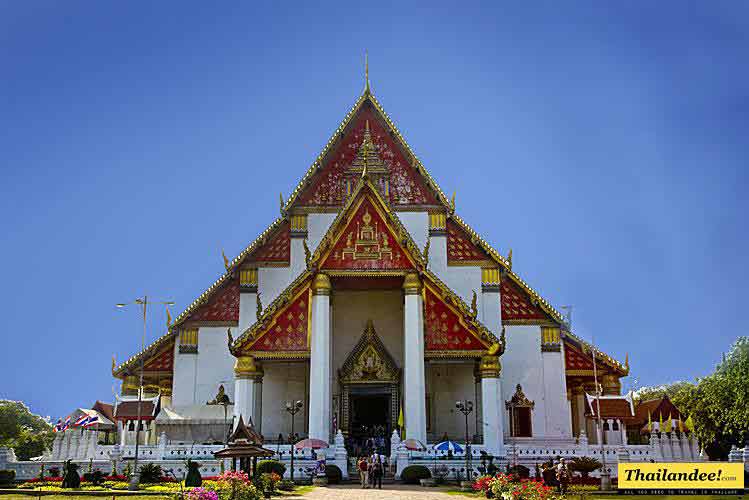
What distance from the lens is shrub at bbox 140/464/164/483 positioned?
19328 millimetres

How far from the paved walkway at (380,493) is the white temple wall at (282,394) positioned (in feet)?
20.6

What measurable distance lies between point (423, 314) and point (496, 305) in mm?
4217

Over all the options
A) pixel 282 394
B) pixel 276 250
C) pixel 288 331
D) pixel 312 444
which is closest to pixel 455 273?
pixel 276 250

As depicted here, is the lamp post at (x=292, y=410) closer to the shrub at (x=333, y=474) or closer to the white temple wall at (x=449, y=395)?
the shrub at (x=333, y=474)

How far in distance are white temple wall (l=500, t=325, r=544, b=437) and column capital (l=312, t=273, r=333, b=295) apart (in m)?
7.03

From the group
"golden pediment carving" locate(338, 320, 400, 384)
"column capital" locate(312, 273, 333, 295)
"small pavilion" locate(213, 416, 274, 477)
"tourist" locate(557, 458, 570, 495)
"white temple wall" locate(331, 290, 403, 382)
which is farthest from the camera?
"white temple wall" locate(331, 290, 403, 382)

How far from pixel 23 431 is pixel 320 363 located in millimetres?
32903

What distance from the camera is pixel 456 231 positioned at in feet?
93.9

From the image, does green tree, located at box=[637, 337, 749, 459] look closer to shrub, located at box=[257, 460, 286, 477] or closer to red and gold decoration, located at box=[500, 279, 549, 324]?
red and gold decoration, located at box=[500, 279, 549, 324]

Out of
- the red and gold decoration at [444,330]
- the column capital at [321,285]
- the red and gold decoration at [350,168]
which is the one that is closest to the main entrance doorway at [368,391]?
the red and gold decoration at [444,330]

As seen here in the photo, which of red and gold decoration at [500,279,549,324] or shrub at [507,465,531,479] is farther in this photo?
red and gold decoration at [500,279,549,324]

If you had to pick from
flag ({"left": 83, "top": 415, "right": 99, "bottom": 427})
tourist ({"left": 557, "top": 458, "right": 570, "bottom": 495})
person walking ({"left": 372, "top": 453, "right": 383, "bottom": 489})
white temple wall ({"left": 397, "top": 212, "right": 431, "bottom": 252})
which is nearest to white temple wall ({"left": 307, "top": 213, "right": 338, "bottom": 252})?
white temple wall ({"left": 397, "top": 212, "right": 431, "bottom": 252})

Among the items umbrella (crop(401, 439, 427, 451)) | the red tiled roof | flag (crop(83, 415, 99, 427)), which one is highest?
the red tiled roof

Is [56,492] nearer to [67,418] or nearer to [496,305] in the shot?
[67,418]
